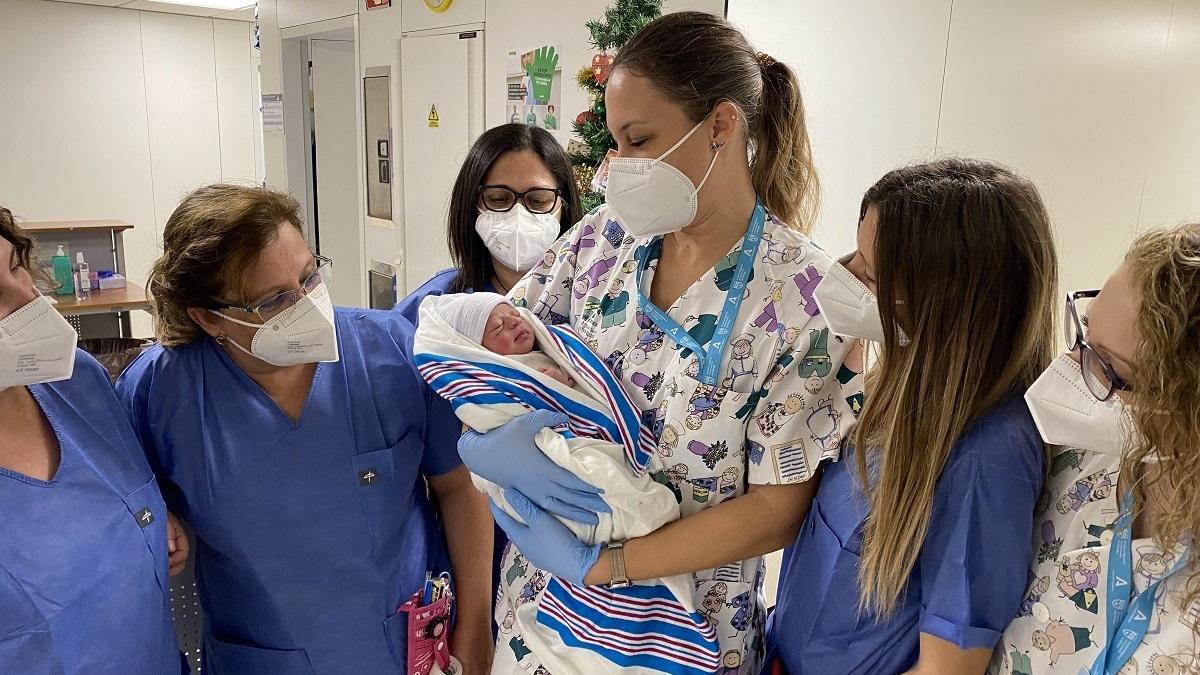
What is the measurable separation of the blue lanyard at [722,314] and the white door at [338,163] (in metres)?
4.32

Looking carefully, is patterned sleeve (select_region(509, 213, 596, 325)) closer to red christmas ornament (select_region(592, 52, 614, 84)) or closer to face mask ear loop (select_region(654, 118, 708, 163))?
face mask ear loop (select_region(654, 118, 708, 163))

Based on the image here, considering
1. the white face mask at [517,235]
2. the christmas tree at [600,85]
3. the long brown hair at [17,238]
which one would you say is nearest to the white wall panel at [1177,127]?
the christmas tree at [600,85]

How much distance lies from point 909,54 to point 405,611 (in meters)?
2.41

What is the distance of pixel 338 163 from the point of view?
5438 millimetres

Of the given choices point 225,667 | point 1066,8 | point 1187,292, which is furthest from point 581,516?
point 1066,8

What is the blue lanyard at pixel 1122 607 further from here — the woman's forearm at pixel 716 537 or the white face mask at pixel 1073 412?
the woman's forearm at pixel 716 537

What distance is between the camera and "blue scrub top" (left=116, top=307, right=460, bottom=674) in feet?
4.29

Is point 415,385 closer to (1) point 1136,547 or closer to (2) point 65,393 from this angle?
(2) point 65,393

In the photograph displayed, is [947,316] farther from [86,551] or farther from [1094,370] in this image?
[86,551]

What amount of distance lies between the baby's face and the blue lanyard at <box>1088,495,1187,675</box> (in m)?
0.89

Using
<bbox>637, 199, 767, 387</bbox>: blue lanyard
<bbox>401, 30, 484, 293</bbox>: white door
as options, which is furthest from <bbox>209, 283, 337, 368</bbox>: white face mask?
<bbox>401, 30, 484, 293</bbox>: white door

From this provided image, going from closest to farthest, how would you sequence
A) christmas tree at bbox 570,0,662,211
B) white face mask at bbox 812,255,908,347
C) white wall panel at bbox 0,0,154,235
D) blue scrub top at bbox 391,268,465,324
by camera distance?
white face mask at bbox 812,255,908,347
blue scrub top at bbox 391,268,465,324
christmas tree at bbox 570,0,662,211
white wall panel at bbox 0,0,154,235

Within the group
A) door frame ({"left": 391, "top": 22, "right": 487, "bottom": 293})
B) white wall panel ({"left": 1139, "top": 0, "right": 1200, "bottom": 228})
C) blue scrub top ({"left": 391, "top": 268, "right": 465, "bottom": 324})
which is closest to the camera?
blue scrub top ({"left": 391, "top": 268, "right": 465, "bottom": 324})

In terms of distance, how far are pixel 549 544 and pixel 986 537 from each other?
616mm
